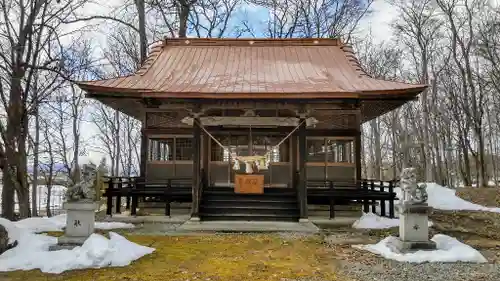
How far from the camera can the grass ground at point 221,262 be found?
5.22m

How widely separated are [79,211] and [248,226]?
419 cm

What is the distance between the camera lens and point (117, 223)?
9.62 m

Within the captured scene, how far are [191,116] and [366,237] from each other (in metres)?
5.60

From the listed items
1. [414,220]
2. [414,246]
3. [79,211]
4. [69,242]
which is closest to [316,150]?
[414,220]

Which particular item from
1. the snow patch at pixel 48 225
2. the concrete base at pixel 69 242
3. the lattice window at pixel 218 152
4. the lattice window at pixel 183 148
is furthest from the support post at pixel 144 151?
the concrete base at pixel 69 242

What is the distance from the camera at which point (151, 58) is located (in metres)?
13.1

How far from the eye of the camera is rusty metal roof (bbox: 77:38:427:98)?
973cm

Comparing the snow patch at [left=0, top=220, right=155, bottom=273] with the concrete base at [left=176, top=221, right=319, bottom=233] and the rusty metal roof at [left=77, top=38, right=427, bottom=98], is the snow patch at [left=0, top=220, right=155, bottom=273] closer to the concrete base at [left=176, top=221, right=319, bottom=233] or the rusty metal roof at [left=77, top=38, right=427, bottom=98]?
the concrete base at [left=176, top=221, right=319, bottom=233]

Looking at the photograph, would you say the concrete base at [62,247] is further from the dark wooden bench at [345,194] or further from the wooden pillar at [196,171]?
the dark wooden bench at [345,194]

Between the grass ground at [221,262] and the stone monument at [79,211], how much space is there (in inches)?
41.2

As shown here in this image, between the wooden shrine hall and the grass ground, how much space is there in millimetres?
2323

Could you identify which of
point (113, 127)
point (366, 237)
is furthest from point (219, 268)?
point (113, 127)

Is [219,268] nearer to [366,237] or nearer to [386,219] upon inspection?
[366,237]

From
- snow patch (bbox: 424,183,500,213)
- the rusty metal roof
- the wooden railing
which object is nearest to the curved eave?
the rusty metal roof
